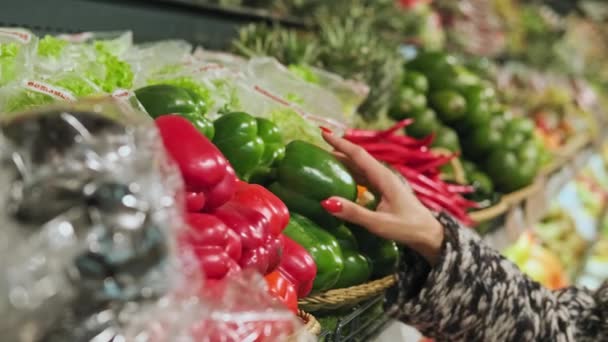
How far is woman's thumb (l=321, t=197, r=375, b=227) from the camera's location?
1.36 meters

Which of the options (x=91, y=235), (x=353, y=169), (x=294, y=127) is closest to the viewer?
(x=91, y=235)

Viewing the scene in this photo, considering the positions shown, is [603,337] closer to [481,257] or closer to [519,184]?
[481,257]

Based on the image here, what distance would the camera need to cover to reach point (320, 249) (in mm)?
1342

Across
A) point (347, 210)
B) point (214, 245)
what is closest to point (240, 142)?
point (347, 210)

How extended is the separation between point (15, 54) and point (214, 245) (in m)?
0.75

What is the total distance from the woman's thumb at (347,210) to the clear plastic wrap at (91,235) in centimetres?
68

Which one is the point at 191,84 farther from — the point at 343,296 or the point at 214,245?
the point at 214,245

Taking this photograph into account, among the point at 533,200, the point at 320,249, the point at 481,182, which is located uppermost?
the point at 320,249

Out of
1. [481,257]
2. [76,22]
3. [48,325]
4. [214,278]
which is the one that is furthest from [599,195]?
[48,325]

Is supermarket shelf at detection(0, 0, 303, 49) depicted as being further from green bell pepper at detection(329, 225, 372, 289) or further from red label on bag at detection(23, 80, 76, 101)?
green bell pepper at detection(329, 225, 372, 289)

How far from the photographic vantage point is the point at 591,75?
7.38 meters

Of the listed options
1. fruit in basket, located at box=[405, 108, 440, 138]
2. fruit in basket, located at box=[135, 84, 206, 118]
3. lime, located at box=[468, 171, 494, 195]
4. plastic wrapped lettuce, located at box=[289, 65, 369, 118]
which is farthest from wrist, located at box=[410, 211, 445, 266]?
fruit in basket, located at box=[405, 108, 440, 138]

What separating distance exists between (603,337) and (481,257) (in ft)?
1.49

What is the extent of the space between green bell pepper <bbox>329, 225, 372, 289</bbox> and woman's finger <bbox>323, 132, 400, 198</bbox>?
0.43 ft
